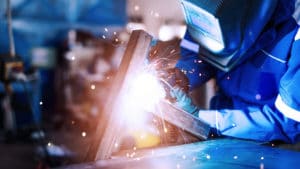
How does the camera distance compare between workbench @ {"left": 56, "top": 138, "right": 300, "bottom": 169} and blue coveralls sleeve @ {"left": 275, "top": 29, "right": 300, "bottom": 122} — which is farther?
blue coveralls sleeve @ {"left": 275, "top": 29, "right": 300, "bottom": 122}

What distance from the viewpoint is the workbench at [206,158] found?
7.79 ft

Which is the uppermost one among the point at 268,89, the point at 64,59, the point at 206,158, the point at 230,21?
the point at 230,21

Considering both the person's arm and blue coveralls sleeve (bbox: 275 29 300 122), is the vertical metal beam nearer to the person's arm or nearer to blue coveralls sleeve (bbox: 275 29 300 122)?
the person's arm

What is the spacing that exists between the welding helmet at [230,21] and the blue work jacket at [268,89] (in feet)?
0.43

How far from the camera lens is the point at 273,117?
3.04 m

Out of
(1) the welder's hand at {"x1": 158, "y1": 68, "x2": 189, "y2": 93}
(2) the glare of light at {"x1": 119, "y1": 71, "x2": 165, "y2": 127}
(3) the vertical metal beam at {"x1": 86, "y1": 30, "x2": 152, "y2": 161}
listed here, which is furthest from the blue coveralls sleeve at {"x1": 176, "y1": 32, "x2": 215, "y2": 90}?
(3) the vertical metal beam at {"x1": 86, "y1": 30, "x2": 152, "y2": 161}

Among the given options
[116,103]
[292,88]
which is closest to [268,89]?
[292,88]

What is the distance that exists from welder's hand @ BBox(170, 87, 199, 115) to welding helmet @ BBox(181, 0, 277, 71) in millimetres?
395

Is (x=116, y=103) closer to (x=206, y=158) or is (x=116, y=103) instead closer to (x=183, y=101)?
(x=206, y=158)

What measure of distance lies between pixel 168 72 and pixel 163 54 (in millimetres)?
295

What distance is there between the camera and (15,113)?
10367 mm

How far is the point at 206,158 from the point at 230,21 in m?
0.94

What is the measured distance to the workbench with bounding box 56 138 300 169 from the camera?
7.79ft

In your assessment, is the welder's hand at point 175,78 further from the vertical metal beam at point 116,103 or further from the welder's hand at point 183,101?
the vertical metal beam at point 116,103
